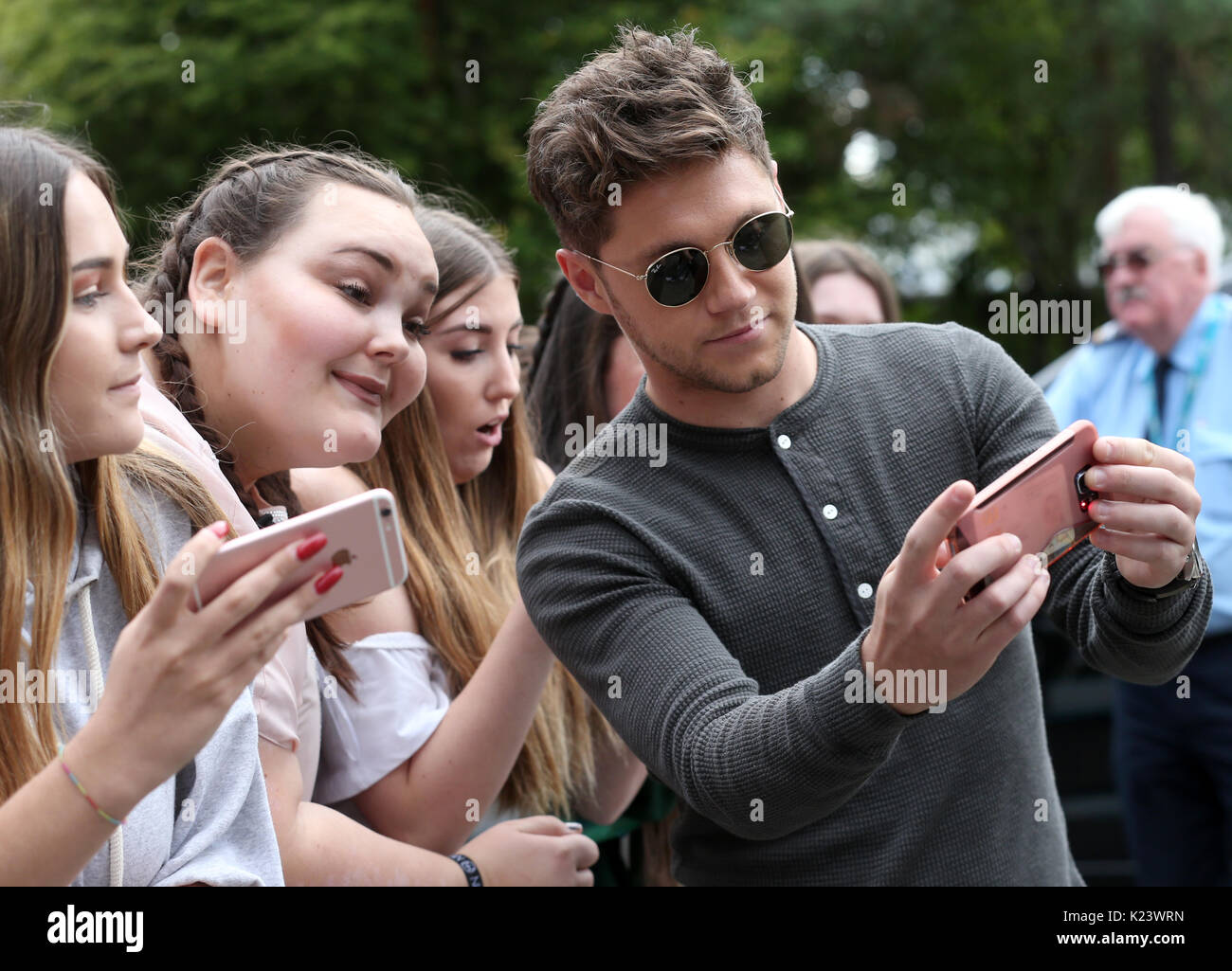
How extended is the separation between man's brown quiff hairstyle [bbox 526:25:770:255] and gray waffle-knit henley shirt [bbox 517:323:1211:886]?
37 centimetres

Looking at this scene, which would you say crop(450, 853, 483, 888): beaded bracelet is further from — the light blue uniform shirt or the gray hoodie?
the light blue uniform shirt

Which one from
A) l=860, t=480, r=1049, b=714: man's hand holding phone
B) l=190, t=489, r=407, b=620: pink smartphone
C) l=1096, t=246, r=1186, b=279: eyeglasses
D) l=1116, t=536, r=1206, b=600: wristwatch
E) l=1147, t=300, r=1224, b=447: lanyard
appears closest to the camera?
l=190, t=489, r=407, b=620: pink smartphone

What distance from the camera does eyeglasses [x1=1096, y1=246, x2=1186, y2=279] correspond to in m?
4.35

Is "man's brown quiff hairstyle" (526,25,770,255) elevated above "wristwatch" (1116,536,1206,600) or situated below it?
above

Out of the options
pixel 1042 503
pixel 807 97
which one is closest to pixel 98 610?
pixel 1042 503

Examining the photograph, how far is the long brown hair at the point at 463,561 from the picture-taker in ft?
8.56

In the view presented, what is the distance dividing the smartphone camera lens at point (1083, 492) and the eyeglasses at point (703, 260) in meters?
0.61

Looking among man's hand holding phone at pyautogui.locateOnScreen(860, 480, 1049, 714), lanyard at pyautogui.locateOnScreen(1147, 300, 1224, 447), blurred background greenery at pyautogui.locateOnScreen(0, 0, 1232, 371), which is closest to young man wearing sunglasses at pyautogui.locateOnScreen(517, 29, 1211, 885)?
man's hand holding phone at pyautogui.locateOnScreen(860, 480, 1049, 714)

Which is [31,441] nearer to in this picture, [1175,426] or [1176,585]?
[1176,585]

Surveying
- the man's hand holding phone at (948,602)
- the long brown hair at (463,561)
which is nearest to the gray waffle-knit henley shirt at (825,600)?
the man's hand holding phone at (948,602)

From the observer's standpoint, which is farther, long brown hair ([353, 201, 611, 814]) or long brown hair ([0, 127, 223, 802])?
long brown hair ([353, 201, 611, 814])

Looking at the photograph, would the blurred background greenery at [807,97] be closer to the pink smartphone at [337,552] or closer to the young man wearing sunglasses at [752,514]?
the young man wearing sunglasses at [752,514]

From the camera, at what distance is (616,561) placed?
6.67 ft

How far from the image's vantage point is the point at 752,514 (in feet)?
6.95
